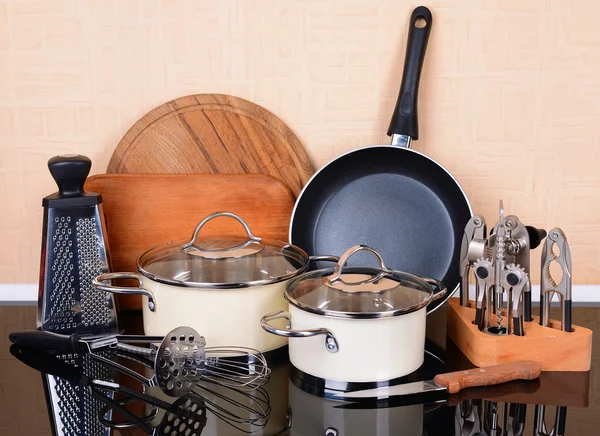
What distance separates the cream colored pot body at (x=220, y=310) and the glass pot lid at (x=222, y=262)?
0.04 ft

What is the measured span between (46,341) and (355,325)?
1.48 feet

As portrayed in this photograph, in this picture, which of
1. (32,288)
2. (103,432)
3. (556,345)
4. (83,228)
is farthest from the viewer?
(32,288)

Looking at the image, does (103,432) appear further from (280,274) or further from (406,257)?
(406,257)

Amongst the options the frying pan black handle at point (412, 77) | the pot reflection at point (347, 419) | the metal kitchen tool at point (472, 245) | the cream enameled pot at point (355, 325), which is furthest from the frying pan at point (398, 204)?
the pot reflection at point (347, 419)

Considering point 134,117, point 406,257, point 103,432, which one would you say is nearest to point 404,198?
point 406,257

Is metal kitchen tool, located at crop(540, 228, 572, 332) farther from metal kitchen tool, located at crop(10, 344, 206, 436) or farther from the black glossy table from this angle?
metal kitchen tool, located at crop(10, 344, 206, 436)

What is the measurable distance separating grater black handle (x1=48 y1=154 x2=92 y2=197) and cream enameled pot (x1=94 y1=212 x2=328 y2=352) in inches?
6.7

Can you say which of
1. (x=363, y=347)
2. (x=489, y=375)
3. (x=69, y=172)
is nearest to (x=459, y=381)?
(x=489, y=375)

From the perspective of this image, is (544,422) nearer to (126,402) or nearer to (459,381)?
(459,381)

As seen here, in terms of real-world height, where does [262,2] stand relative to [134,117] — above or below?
above

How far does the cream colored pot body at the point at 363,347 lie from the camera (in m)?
0.90

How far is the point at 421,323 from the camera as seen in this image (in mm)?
955

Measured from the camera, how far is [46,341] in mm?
1025

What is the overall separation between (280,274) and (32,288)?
1.86 ft
